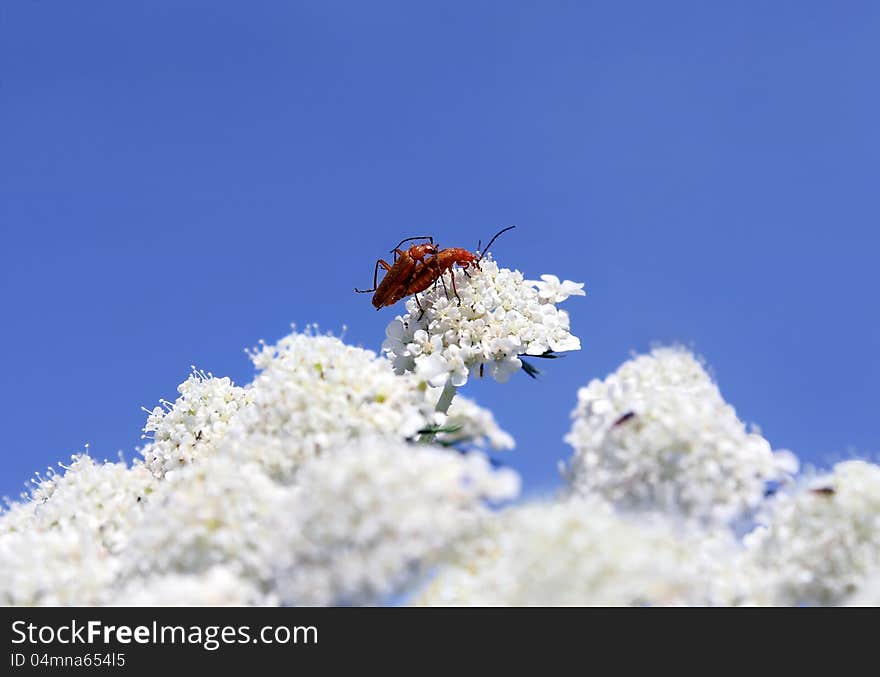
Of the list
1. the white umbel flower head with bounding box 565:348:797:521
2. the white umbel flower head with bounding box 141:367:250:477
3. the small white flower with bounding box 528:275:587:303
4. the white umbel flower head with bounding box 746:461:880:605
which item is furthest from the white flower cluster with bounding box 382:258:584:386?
the white umbel flower head with bounding box 746:461:880:605

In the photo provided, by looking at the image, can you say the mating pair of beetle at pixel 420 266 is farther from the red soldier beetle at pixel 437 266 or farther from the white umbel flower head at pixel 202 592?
the white umbel flower head at pixel 202 592

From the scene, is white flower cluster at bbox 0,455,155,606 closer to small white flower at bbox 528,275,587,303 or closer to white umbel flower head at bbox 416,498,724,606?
white umbel flower head at bbox 416,498,724,606

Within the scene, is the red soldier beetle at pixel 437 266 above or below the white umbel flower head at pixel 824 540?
above

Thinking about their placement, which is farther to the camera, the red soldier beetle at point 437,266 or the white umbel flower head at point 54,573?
the red soldier beetle at point 437,266

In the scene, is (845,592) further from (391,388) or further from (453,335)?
(453,335)

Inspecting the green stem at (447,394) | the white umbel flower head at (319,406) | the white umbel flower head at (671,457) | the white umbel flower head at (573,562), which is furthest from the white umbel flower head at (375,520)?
the green stem at (447,394)
